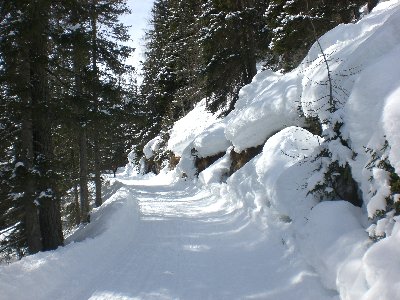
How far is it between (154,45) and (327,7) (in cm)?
2897

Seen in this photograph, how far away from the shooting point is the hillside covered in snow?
13.4 feet

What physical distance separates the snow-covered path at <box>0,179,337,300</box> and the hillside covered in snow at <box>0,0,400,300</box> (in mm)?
26

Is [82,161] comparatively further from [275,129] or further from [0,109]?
[275,129]

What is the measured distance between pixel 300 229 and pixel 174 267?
2449 millimetres

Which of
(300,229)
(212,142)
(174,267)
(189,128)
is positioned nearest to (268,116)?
(300,229)

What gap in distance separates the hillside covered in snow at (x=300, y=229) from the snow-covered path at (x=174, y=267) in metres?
0.03

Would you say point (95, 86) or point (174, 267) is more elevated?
point (95, 86)

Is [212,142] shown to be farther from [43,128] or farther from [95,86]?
[43,128]

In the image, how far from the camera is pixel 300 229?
19.9 ft

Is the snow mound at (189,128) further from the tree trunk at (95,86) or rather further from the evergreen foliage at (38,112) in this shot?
the evergreen foliage at (38,112)

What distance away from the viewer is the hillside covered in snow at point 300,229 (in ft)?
13.4

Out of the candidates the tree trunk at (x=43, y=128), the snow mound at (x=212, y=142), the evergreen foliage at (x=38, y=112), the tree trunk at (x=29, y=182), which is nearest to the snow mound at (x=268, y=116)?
the snow mound at (x=212, y=142)

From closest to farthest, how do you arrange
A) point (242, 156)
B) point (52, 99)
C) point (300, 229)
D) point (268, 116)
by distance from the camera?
point (300, 229), point (52, 99), point (268, 116), point (242, 156)

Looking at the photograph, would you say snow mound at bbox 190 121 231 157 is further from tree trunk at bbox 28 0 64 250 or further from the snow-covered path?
tree trunk at bbox 28 0 64 250
